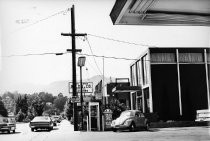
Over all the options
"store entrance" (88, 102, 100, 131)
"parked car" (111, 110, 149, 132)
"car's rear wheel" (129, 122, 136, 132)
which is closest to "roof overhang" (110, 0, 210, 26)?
"parked car" (111, 110, 149, 132)

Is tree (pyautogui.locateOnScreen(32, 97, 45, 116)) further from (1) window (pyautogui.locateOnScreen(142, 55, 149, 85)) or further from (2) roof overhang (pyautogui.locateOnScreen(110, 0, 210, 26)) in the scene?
(2) roof overhang (pyautogui.locateOnScreen(110, 0, 210, 26))

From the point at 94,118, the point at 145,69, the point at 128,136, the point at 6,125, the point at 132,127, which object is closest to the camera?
the point at 128,136

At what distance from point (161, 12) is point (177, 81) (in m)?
23.1

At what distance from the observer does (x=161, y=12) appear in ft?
30.8

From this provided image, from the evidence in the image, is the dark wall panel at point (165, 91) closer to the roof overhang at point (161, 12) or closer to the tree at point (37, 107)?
the roof overhang at point (161, 12)

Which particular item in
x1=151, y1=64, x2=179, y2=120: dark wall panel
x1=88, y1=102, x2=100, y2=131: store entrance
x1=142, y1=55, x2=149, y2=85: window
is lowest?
x1=88, y1=102, x2=100, y2=131: store entrance

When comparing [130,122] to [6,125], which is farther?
[6,125]

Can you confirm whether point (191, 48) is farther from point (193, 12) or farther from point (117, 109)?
point (193, 12)

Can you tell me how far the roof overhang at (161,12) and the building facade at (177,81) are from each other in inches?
852

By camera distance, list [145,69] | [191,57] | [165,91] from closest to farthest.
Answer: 1. [165,91]
2. [191,57]
3. [145,69]

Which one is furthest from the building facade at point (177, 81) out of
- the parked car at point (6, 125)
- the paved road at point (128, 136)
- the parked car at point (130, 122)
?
the parked car at point (6, 125)

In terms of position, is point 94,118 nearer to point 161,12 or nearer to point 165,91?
point 165,91

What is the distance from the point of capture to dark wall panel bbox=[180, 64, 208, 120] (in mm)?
31391

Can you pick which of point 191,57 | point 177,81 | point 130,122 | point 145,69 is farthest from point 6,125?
point 191,57
